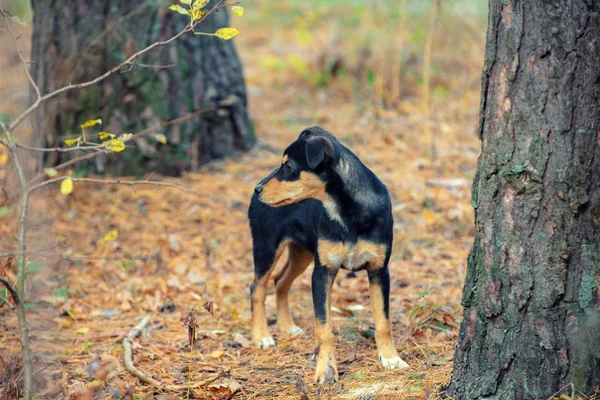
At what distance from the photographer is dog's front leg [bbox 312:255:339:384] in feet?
13.8

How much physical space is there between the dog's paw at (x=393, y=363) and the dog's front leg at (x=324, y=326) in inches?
12.5

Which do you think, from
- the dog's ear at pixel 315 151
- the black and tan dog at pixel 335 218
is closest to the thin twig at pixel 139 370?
the black and tan dog at pixel 335 218

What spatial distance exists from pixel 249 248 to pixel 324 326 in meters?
2.70

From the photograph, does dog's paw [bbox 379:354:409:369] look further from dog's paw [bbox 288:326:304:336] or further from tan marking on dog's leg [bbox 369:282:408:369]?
dog's paw [bbox 288:326:304:336]

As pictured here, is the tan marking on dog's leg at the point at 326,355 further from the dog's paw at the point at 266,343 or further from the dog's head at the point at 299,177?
the dog's paw at the point at 266,343

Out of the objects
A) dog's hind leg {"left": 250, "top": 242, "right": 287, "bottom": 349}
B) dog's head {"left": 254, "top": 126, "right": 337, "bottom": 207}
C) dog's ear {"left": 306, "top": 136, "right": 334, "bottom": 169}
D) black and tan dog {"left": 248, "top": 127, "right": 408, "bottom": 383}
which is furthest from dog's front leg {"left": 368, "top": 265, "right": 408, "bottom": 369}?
dog's hind leg {"left": 250, "top": 242, "right": 287, "bottom": 349}

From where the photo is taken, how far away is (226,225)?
715cm

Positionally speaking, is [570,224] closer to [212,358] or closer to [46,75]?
[212,358]

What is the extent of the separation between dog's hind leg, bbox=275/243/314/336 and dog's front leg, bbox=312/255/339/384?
0.89 meters

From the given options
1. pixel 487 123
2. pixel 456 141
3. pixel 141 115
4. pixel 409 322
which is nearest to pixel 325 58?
pixel 456 141

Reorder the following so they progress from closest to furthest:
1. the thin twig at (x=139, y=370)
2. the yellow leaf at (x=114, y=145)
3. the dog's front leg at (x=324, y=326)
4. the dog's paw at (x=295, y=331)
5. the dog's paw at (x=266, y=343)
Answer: the yellow leaf at (x=114, y=145) < the thin twig at (x=139, y=370) < the dog's front leg at (x=324, y=326) < the dog's paw at (x=266, y=343) < the dog's paw at (x=295, y=331)

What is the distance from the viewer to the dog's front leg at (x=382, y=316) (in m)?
4.37

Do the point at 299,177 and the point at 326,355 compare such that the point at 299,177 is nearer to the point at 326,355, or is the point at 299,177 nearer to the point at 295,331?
the point at 326,355

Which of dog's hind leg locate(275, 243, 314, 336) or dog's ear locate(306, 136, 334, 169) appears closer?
dog's ear locate(306, 136, 334, 169)
